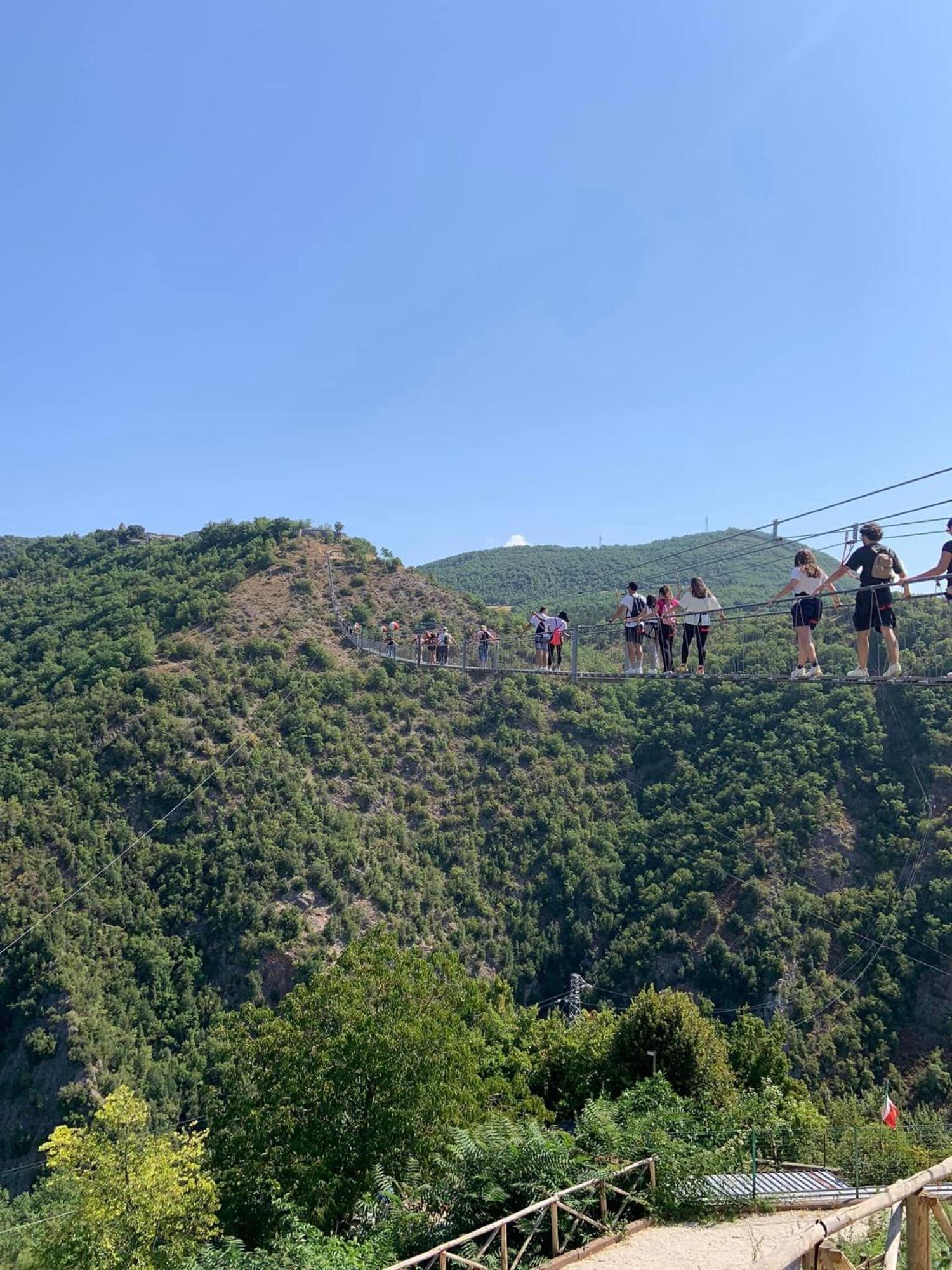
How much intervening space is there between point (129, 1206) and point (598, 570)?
8293 cm

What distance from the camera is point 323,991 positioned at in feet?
45.1

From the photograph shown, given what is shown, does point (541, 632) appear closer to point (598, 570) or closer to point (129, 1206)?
point (129, 1206)

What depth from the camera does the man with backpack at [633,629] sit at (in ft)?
38.4

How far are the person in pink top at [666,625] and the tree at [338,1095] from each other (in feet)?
24.4

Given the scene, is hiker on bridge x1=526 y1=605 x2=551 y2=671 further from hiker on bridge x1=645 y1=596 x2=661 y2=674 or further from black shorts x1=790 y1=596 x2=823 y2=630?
black shorts x1=790 y1=596 x2=823 y2=630

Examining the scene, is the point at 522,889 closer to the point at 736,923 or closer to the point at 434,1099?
the point at 736,923

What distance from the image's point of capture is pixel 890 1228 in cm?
326

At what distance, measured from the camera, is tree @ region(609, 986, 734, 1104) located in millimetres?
14219

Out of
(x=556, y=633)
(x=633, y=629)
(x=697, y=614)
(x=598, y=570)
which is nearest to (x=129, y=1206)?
(x=556, y=633)

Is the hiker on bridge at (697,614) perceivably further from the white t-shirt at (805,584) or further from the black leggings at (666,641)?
the white t-shirt at (805,584)

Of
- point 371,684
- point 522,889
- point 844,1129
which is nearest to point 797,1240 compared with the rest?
point 844,1129

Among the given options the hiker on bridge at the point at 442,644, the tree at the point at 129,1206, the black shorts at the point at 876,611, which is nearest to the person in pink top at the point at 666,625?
the black shorts at the point at 876,611

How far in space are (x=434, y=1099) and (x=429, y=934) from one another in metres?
22.0

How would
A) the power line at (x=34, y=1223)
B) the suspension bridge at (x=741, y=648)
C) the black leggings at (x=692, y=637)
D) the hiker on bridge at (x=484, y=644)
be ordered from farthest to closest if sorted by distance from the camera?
the suspension bridge at (x=741, y=648)
the hiker on bridge at (x=484, y=644)
the power line at (x=34, y=1223)
the black leggings at (x=692, y=637)
